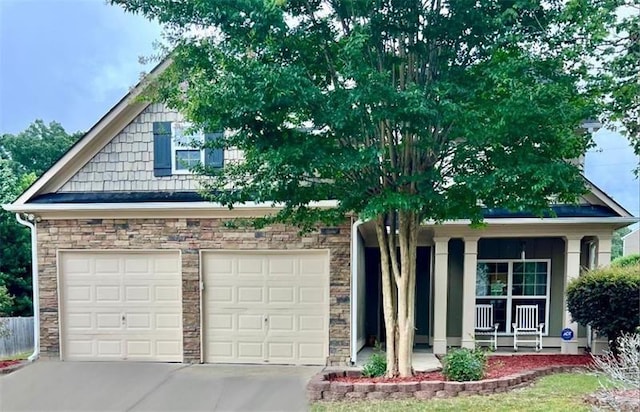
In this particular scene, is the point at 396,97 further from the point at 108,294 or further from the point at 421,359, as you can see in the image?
the point at 108,294

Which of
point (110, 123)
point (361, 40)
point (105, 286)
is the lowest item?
point (105, 286)

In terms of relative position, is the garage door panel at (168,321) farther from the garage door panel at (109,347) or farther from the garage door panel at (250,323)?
the garage door panel at (250,323)

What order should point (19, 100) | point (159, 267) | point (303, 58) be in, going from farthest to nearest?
1. point (19, 100)
2. point (159, 267)
3. point (303, 58)

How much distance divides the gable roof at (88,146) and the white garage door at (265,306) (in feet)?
10.7

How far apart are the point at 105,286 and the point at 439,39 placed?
7.75m

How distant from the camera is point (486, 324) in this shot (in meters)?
10.0

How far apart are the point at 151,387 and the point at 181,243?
270 cm

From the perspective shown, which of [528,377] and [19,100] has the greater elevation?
[19,100]

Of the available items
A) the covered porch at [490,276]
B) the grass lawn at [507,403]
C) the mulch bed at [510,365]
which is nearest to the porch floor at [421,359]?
the covered porch at [490,276]

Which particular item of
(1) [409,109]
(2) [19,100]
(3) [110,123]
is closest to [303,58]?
(1) [409,109]

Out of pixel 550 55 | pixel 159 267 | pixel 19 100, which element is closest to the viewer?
pixel 550 55

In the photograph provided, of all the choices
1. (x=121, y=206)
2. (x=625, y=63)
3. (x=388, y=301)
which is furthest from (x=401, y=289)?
(x=121, y=206)

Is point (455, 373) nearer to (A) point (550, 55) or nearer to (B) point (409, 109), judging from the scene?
(B) point (409, 109)

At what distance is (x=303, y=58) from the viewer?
625 centimetres
